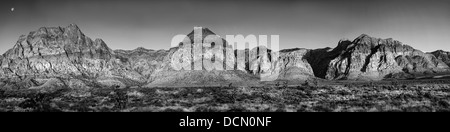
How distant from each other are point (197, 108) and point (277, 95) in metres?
18.8

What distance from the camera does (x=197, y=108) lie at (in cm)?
3331
